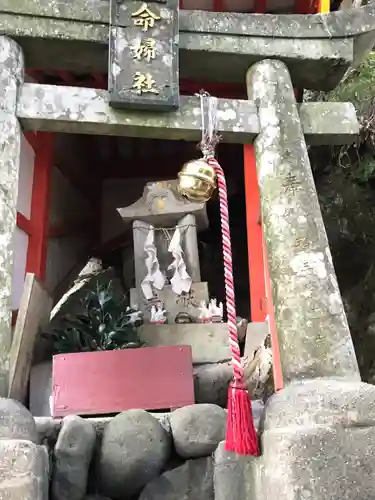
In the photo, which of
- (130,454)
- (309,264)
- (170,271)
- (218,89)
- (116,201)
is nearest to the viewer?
(130,454)

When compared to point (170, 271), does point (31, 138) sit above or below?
above

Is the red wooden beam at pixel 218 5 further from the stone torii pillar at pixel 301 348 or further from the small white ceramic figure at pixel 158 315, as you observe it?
the small white ceramic figure at pixel 158 315

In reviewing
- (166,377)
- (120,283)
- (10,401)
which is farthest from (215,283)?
(10,401)

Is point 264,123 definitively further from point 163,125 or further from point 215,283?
point 215,283

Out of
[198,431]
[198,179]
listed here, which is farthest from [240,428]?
[198,179]

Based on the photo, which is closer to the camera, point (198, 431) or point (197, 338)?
point (198, 431)

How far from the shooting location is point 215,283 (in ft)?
20.8

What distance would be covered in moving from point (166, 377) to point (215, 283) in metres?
3.20

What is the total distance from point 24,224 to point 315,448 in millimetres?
2838

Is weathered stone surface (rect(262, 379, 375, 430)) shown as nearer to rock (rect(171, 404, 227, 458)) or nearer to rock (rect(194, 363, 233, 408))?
rock (rect(171, 404, 227, 458))

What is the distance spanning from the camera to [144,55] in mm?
3188

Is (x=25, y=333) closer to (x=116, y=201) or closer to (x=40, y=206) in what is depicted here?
(x=40, y=206)

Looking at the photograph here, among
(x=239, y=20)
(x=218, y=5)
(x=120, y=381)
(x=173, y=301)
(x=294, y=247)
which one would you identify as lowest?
(x=120, y=381)

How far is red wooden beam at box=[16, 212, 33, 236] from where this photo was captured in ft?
13.8
